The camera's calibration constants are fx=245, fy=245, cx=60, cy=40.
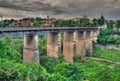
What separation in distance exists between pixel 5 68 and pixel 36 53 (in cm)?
1822

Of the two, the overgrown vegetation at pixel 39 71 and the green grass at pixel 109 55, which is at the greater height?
the overgrown vegetation at pixel 39 71

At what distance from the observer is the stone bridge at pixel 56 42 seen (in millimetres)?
46719

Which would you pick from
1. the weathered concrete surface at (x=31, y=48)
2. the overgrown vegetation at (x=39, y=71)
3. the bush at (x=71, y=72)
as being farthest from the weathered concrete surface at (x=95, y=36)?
the bush at (x=71, y=72)

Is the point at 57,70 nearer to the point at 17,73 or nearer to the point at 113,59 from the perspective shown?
the point at 17,73

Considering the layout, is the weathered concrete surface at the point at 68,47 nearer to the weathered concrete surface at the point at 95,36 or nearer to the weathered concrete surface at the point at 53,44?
the weathered concrete surface at the point at 53,44

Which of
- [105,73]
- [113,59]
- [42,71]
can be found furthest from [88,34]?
[42,71]

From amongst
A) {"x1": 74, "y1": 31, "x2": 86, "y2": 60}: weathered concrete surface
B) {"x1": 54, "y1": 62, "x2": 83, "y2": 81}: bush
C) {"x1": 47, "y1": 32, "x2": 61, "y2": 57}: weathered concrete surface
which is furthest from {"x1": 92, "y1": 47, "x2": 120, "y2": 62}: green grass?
{"x1": 54, "y1": 62, "x2": 83, "y2": 81}: bush

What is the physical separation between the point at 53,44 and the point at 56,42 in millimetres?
911

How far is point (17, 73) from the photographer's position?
2877 centimetres

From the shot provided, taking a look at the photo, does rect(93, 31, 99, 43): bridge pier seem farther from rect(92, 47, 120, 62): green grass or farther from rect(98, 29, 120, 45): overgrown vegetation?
rect(92, 47, 120, 62): green grass

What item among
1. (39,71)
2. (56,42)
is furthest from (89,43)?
(39,71)

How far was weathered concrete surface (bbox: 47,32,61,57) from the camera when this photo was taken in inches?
2287

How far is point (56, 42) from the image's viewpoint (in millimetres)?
58406

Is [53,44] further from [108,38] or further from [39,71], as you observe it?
[108,38]
